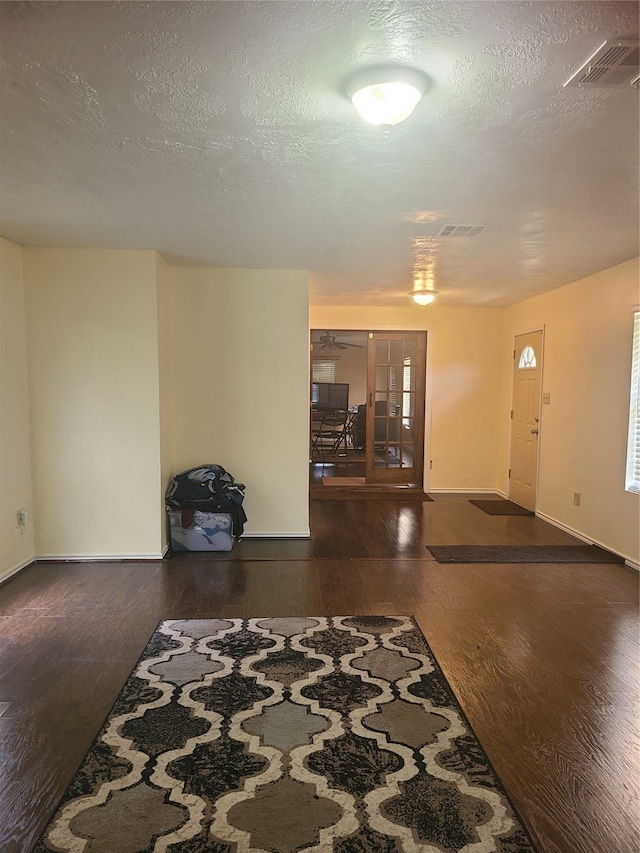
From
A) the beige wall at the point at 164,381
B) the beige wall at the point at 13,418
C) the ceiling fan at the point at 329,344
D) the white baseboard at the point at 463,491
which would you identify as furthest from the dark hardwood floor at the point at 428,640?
the ceiling fan at the point at 329,344

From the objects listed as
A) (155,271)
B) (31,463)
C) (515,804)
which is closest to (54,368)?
(31,463)

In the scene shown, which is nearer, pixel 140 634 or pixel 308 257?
pixel 140 634

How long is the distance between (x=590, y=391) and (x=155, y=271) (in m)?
3.83

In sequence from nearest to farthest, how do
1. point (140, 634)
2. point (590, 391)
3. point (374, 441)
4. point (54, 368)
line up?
point (140, 634)
point (54, 368)
point (590, 391)
point (374, 441)

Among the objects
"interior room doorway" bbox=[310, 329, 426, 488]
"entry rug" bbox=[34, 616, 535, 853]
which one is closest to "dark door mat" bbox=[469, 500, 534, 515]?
"interior room doorway" bbox=[310, 329, 426, 488]

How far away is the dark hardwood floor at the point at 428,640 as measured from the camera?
1757mm

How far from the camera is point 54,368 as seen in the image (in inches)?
152

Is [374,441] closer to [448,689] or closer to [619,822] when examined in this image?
[448,689]

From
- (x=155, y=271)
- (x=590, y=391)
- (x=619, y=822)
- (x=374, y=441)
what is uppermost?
(x=155, y=271)

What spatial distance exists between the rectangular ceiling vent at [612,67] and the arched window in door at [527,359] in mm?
4269

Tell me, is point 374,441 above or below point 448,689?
above

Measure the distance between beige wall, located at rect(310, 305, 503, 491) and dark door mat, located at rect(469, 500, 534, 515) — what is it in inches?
23.1

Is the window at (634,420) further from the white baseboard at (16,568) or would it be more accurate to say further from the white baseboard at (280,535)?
the white baseboard at (16,568)

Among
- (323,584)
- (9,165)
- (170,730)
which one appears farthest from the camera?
(323,584)
